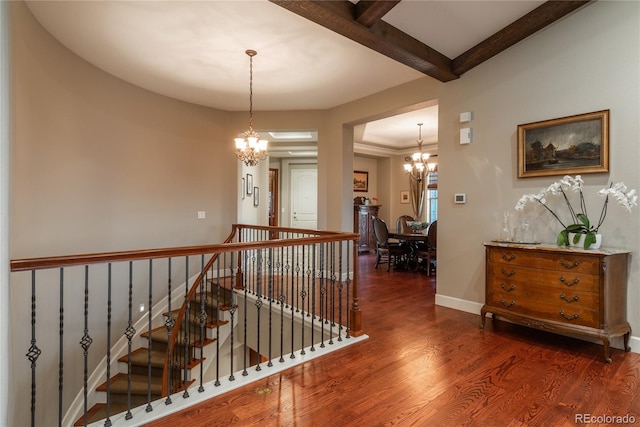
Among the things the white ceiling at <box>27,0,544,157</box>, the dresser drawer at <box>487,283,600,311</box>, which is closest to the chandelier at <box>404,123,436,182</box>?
the white ceiling at <box>27,0,544,157</box>

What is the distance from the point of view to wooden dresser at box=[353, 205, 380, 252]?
7992mm

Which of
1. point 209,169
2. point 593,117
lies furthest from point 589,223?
point 209,169

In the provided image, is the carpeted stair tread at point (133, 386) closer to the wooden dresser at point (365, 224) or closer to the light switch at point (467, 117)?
the light switch at point (467, 117)

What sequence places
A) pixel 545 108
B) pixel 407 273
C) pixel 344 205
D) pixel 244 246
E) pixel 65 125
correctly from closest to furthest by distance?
pixel 244 246 → pixel 545 108 → pixel 65 125 → pixel 344 205 → pixel 407 273

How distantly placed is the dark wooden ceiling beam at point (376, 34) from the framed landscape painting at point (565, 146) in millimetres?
1107

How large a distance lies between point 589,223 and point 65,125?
517 centimetres

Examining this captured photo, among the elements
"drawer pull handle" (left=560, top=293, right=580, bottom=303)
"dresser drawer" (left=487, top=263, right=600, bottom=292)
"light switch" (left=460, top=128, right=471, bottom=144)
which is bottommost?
"drawer pull handle" (left=560, top=293, right=580, bottom=303)

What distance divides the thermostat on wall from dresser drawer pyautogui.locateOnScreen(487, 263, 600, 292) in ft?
2.89

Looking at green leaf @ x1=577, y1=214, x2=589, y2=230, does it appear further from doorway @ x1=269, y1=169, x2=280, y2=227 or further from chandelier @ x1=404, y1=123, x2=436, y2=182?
doorway @ x1=269, y1=169, x2=280, y2=227

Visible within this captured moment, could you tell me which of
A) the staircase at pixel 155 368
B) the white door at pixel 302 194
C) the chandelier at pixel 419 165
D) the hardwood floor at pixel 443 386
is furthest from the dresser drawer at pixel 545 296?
the white door at pixel 302 194

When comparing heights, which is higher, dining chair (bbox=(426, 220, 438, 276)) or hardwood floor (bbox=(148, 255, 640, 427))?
dining chair (bbox=(426, 220, 438, 276))

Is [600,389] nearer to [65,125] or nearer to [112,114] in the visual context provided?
[65,125]

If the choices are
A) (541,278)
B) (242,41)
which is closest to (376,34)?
(242,41)

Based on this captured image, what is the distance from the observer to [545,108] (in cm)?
306
